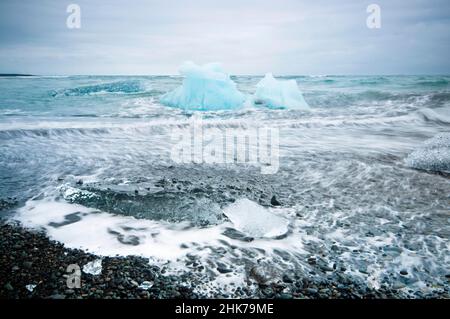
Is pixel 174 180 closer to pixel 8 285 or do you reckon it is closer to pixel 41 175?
pixel 41 175

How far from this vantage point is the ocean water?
248 cm

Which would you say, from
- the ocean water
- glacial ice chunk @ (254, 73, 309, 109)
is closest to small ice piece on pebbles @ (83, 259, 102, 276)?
the ocean water

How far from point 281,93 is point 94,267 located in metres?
9.89

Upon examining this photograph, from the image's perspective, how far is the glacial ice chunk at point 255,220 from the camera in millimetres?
2922

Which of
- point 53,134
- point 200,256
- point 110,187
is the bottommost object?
point 200,256

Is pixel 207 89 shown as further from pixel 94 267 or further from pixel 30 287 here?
pixel 30 287

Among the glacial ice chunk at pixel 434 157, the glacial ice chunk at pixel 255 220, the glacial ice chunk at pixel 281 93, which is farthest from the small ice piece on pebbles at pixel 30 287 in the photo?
the glacial ice chunk at pixel 281 93

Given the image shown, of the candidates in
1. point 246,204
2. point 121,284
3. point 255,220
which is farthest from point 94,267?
point 246,204

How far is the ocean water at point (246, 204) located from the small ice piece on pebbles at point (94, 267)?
22cm

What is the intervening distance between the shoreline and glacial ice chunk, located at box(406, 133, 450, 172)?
3022 millimetres

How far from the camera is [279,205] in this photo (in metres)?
3.50

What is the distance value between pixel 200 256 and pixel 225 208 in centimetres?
90

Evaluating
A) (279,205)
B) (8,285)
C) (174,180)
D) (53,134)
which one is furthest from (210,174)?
(53,134)

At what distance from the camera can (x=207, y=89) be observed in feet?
34.9
